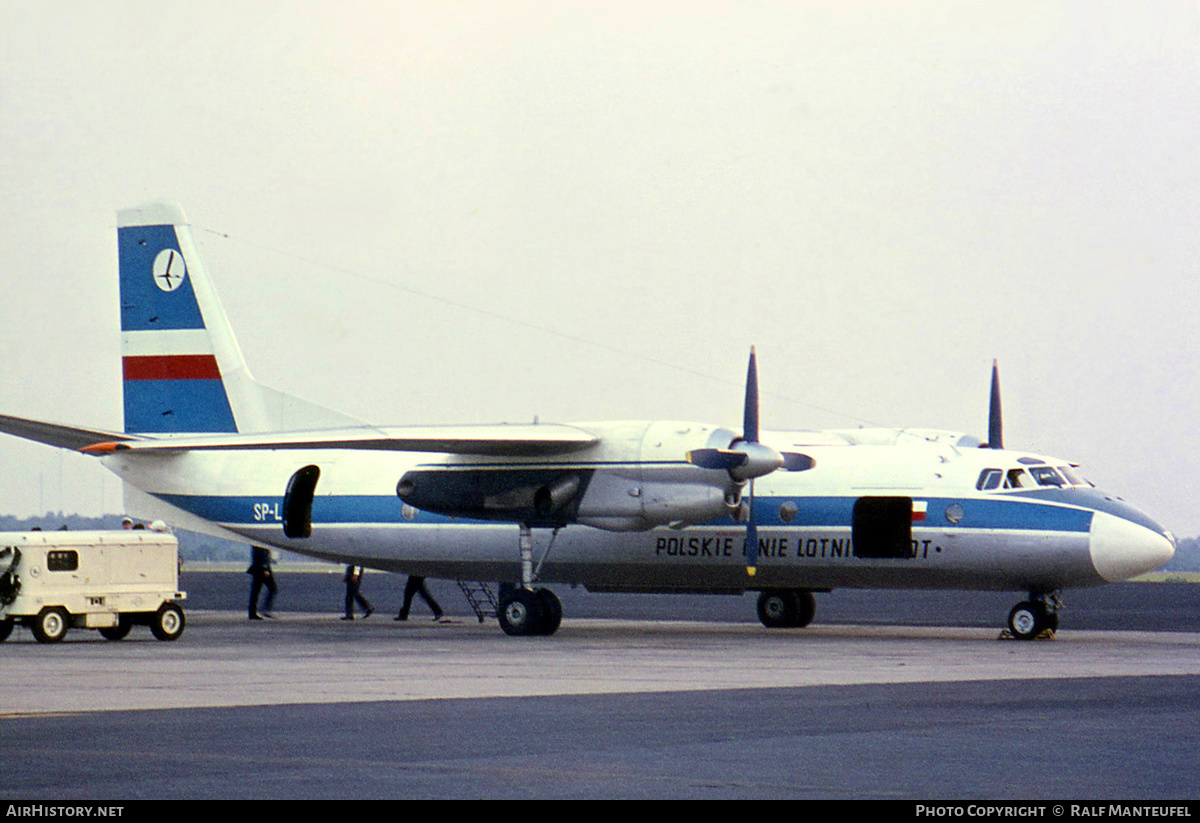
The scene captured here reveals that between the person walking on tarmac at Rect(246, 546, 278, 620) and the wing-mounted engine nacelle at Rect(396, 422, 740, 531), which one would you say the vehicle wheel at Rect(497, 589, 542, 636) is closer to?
the wing-mounted engine nacelle at Rect(396, 422, 740, 531)

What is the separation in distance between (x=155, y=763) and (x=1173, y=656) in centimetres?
1553

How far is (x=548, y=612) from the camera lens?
27.3m

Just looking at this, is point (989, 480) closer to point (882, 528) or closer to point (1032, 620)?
point (882, 528)

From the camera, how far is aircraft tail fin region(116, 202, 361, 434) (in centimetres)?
3262

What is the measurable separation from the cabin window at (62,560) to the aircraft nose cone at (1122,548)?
15.9m

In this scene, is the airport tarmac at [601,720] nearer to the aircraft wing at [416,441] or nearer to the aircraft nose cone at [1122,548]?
the aircraft nose cone at [1122,548]

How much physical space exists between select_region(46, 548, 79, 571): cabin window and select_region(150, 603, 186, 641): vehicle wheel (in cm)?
158

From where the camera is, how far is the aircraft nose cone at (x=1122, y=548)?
983 inches

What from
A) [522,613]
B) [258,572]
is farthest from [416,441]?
[258,572]

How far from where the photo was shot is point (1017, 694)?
15852mm

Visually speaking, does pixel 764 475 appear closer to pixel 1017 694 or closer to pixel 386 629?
pixel 386 629

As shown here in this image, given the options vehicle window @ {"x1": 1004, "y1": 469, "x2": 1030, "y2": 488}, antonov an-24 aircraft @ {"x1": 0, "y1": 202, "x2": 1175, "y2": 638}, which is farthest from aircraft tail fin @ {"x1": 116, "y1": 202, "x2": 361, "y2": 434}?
vehicle window @ {"x1": 1004, "y1": 469, "x2": 1030, "y2": 488}

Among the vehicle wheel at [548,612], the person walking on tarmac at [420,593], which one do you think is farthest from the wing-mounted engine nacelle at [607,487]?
the person walking on tarmac at [420,593]

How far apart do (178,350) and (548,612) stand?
1053 centimetres
